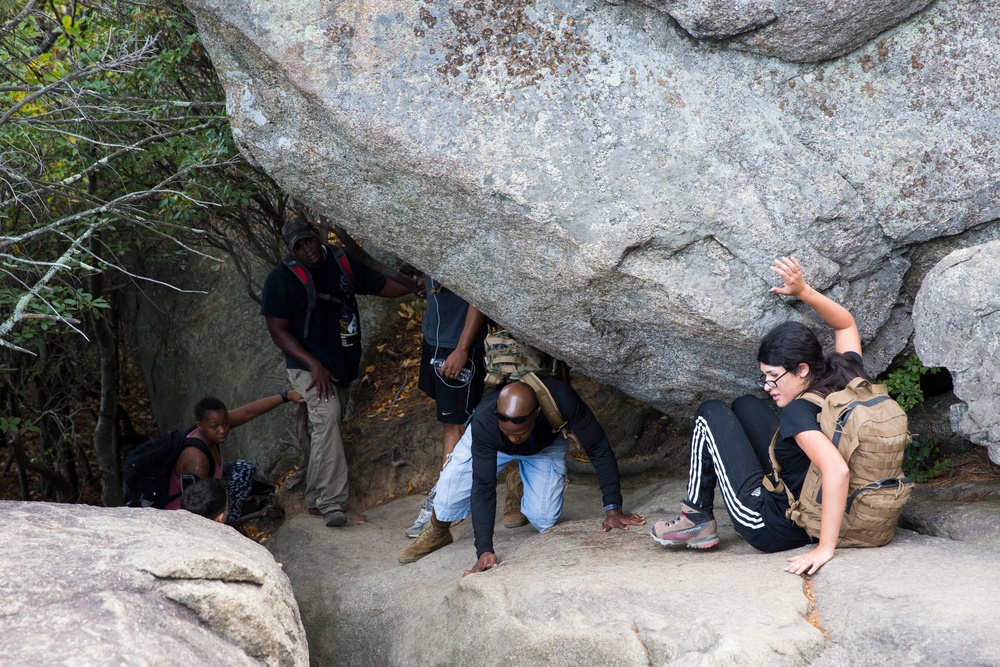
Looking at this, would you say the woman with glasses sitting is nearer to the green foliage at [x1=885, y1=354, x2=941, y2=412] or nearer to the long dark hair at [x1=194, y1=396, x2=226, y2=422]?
the green foliage at [x1=885, y1=354, x2=941, y2=412]

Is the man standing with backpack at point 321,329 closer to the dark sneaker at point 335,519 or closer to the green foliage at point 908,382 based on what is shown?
the dark sneaker at point 335,519

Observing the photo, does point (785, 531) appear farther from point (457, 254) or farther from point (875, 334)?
point (457, 254)

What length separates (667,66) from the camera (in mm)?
4641

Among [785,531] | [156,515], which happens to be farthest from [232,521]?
[785,531]

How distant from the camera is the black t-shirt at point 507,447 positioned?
513cm

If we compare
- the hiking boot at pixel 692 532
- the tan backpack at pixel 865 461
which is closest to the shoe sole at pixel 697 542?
the hiking boot at pixel 692 532

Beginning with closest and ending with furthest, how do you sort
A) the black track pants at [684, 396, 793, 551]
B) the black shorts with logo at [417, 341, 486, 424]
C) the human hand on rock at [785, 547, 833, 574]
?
the human hand on rock at [785, 547, 833, 574] < the black track pants at [684, 396, 793, 551] < the black shorts with logo at [417, 341, 486, 424]

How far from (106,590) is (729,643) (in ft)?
8.12

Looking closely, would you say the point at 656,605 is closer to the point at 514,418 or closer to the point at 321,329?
the point at 514,418

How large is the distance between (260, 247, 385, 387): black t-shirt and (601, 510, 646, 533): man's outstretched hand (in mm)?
2542

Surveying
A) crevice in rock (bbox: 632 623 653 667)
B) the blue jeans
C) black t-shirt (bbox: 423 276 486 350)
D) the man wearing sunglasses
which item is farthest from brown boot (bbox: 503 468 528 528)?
crevice in rock (bbox: 632 623 653 667)

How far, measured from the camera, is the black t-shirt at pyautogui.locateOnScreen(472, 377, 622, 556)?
5129mm

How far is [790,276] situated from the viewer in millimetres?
4461

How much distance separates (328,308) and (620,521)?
282 centimetres
